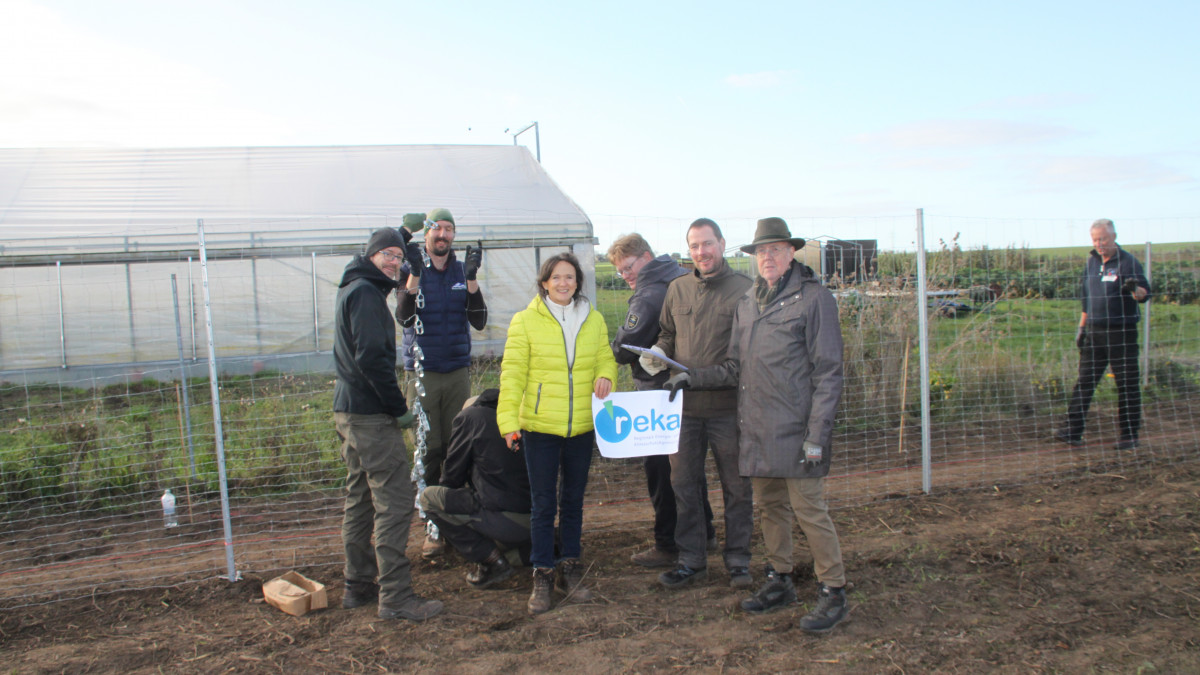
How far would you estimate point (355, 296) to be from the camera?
3.58 meters

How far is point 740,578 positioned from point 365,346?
2.31 metres

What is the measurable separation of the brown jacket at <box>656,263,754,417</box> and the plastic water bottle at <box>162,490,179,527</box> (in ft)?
12.0

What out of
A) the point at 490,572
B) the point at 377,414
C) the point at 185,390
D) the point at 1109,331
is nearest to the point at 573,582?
the point at 490,572

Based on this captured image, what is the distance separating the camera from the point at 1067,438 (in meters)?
6.70

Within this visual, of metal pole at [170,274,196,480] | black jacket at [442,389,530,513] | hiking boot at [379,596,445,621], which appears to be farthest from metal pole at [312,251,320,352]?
hiking boot at [379,596,445,621]

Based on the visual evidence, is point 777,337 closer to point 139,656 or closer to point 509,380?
point 509,380

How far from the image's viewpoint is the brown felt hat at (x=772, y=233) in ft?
11.7

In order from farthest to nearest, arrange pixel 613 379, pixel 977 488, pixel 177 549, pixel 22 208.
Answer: pixel 22 208 → pixel 977 488 → pixel 177 549 → pixel 613 379

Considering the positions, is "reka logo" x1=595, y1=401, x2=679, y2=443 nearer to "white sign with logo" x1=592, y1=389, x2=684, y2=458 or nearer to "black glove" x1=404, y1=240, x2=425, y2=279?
"white sign with logo" x1=592, y1=389, x2=684, y2=458

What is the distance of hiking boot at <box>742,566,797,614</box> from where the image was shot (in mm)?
3660

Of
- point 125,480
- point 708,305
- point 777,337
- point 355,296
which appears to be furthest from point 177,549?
point 777,337

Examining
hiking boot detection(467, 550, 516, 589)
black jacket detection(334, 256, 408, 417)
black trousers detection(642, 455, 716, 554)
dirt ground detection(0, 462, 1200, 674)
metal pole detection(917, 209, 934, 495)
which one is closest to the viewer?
dirt ground detection(0, 462, 1200, 674)

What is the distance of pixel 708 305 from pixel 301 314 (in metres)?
9.81

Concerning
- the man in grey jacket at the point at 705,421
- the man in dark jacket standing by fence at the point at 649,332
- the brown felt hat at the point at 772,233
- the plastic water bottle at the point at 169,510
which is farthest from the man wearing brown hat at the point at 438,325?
the plastic water bottle at the point at 169,510
